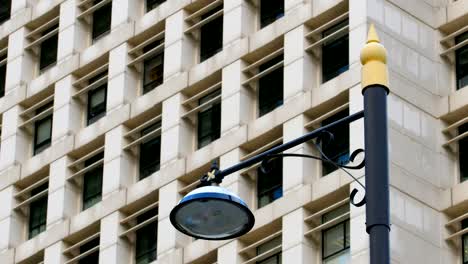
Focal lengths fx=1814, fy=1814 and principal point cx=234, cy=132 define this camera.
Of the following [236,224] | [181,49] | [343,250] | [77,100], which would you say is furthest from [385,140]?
[77,100]

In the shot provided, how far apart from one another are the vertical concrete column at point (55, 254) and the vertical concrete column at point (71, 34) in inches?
296

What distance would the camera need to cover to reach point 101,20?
6203 centimetres

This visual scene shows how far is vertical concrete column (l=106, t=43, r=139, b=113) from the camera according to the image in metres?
58.4

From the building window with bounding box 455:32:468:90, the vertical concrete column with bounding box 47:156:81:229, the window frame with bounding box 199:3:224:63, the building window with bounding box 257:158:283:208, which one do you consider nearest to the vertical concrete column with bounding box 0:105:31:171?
the vertical concrete column with bounding box 47:156:81:229

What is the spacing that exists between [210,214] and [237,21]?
3269 centimetres

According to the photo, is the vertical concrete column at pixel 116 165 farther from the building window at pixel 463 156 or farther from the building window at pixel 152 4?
the building window at pixel 463 156

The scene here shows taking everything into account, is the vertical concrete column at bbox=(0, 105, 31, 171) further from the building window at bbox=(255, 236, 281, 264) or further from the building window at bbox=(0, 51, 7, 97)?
the building window at bbox=(255, 236, 281, 264)

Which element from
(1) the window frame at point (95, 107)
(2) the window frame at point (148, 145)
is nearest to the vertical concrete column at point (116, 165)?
(2) the window frame at point (148, 145)

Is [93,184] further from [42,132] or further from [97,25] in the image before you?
[97,25]

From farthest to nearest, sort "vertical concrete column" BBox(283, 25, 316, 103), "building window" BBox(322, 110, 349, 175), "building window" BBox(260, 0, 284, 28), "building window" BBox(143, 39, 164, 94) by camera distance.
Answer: "building window" BBox(143, 39, 164, 94)
"building window" BBox(260, 0, 284, 28)
"vertical concrete column" BBox(283, 25, 316, 103)
"building window" BBox(322, 110, 349, 175)

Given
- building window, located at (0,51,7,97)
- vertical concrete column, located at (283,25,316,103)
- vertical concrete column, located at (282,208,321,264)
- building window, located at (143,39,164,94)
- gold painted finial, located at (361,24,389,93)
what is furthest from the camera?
building window, located at (0,51,7,97)

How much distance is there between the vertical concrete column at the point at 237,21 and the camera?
5534 cm

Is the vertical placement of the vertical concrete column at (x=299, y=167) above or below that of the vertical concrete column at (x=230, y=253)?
above

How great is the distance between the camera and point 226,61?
181 ft
